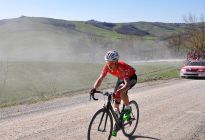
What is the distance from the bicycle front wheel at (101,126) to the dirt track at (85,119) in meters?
0.82

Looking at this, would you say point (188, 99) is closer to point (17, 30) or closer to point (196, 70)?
point (196, 70)

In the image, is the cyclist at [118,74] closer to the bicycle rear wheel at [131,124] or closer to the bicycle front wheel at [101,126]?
the bicycle front wheel at [101,126]

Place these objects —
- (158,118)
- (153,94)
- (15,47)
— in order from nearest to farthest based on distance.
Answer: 1. (158,118)
2. (153,94)
3. (15,47)

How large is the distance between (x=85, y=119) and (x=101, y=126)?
3.15 meters

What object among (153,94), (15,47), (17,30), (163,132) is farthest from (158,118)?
(17,30)

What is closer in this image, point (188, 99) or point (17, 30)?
point (188, 99)

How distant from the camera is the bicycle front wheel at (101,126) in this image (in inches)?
301

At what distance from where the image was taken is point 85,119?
1096cm

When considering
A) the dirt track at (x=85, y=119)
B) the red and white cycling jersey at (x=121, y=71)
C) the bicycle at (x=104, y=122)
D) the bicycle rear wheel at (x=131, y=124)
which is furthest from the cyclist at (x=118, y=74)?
the dirt track at (x=85, y=119)

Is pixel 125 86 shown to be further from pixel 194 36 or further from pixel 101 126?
pixel 194 36

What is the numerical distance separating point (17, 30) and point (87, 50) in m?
42.2

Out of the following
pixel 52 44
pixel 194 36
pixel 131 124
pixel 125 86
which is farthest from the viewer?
pixel 52 44

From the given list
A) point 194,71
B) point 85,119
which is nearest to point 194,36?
point 194,71

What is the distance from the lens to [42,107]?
13.6 meters
